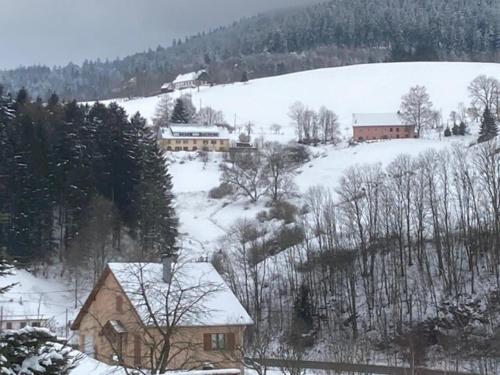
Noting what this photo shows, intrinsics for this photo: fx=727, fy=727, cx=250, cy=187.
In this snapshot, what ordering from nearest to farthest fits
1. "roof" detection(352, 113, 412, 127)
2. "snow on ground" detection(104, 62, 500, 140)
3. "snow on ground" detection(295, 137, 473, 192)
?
"snow on ground" detection(295, 137, 473, 192)
"roof" detection(352, 113, 412, 127)
"snow on ground" detection(104, 62, 500, 140)

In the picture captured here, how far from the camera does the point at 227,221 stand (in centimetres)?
7025

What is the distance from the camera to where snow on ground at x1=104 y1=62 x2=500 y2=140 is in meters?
136

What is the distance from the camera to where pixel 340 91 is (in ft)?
500

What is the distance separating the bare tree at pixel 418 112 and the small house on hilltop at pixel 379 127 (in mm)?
1132

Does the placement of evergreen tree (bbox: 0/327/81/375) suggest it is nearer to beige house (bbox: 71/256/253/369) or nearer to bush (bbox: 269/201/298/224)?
beige house (bbox: 71/256/253/369)

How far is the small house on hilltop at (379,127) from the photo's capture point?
107 meters

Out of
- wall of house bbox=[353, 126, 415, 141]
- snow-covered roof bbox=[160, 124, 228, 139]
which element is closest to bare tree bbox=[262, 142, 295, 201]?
snow-covered roof bbox=[160, 124, 228, 139]

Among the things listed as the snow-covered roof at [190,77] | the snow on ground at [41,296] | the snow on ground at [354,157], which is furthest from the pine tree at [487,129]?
the snow-covered roof at [190,77]

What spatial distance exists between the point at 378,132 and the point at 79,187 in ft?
205

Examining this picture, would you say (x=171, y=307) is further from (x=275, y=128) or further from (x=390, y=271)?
(x=275, y=128)

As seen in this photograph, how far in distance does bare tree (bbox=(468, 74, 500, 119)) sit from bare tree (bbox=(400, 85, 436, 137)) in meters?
6.28

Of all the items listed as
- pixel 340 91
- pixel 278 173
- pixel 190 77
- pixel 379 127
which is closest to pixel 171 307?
pixel 278 173

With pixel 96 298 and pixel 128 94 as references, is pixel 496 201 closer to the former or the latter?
pixel 96 298

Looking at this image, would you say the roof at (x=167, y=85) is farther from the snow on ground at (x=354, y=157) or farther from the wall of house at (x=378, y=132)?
the snow on ground at (x=354, y=157)
